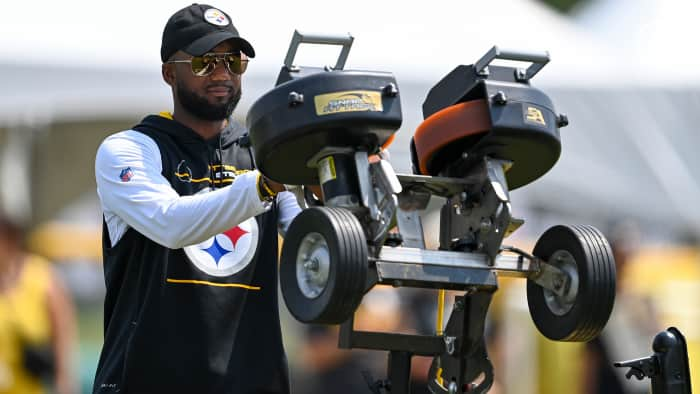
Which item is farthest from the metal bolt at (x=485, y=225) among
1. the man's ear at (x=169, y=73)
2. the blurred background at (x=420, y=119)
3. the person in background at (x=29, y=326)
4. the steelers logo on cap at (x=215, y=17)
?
the person in background at (x=29, y=326)

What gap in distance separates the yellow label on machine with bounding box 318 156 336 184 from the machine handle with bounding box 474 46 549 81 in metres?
0.51

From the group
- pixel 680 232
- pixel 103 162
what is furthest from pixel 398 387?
pixel 680 232

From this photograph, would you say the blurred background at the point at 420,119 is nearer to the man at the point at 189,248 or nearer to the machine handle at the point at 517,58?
the man at the point at 189,248

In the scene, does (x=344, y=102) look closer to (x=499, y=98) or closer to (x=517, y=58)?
(x=499, y=98)

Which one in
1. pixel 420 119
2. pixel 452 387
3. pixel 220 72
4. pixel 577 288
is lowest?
pixel 452 387

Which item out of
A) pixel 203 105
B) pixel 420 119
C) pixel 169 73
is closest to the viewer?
pixel 203 105

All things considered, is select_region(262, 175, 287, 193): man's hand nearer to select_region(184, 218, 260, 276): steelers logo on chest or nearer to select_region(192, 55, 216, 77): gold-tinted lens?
select_region(184, 218, 260, 276): steelers logo on chest

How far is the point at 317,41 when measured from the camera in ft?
13.5

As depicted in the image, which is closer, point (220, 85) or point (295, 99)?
point (295, 99)

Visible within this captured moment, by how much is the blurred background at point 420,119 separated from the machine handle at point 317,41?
160 inches

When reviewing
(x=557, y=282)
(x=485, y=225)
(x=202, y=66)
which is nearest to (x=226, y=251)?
(x=202, y=66)

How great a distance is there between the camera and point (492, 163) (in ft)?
13.6

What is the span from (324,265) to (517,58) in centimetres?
86

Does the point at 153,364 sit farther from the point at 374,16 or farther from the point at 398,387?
the point at 374,16
